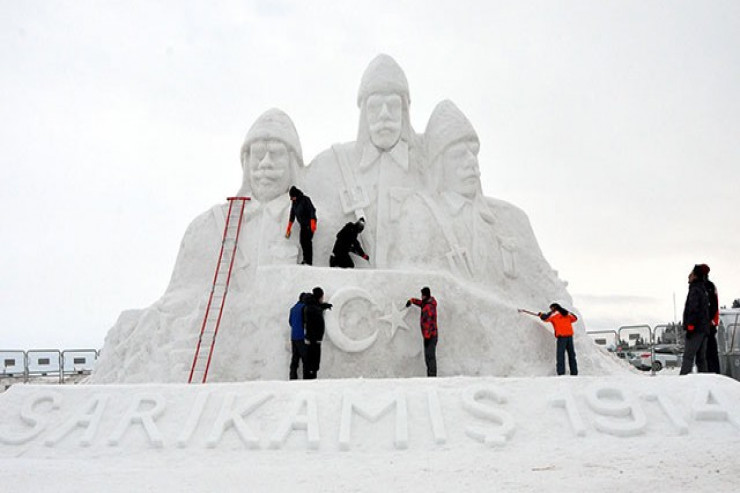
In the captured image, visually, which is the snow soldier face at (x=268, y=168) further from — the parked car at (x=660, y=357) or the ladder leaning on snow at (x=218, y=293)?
the parked car at (x=660, y=357)

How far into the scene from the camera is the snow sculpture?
969 cm

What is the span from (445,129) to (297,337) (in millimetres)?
4930

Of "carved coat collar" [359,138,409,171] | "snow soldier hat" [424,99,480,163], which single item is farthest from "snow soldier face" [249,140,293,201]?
"snow soldier hat" [424,99,480,163]

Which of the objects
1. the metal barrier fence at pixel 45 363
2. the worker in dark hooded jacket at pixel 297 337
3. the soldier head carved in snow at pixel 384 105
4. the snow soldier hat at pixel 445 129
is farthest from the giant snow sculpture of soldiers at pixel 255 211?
the metal barrier fence at pixel 45 363

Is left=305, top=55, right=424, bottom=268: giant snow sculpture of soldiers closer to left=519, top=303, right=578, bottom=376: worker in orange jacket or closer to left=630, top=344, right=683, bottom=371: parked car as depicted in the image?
left=519, top=303, right=578, bottom=376: worker in orange jacket

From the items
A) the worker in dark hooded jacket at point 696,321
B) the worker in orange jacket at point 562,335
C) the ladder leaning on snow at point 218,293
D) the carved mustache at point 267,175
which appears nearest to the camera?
the worker in dark hooded jacket at point 696,321

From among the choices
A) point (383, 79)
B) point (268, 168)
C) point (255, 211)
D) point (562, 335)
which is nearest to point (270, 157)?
point (268, 168)

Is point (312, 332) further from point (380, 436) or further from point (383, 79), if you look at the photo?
point (383, 79)

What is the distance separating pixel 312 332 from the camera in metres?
8.80

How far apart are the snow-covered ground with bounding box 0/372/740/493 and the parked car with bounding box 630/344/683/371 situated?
9.24 metres

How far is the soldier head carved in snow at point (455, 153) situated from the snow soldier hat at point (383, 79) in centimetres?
74

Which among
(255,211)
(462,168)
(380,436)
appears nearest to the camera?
(380,436)

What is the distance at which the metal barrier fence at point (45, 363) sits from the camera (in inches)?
709

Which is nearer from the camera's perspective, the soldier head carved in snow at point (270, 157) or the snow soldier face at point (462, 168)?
the soldier head carved in snow at point (270, 157)
